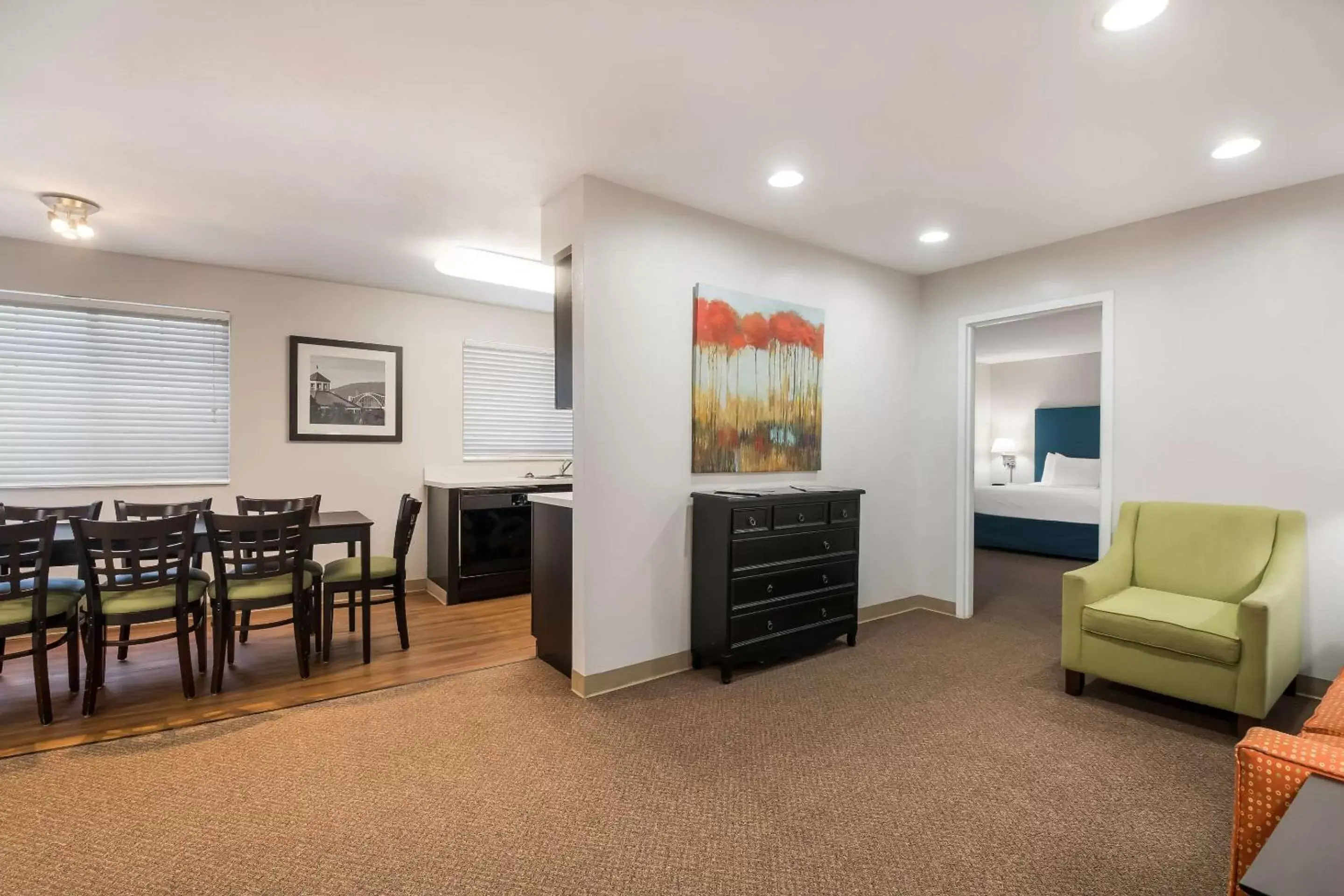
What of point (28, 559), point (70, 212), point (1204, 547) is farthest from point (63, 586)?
point (1204, 547)

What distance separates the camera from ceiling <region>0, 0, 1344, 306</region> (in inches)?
76.5

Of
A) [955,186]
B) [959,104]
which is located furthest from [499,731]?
[955,186]

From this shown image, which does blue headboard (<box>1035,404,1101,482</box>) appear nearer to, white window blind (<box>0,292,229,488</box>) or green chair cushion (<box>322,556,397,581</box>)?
green chair cushion (<box>322,556,397,581</box>)

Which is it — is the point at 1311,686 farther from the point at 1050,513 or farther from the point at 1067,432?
the point at 1067,432

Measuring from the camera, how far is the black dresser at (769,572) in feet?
10.5

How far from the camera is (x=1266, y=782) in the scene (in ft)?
A: 4.35

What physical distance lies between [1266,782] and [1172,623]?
5.77 ft

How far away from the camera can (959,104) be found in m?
2.41

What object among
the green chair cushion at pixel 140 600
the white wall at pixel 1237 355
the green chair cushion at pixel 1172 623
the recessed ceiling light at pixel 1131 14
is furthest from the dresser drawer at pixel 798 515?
the green chair cushion at pixel 140 600

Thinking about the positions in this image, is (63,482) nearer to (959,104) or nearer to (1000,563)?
(959,104)

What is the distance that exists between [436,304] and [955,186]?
423 cm

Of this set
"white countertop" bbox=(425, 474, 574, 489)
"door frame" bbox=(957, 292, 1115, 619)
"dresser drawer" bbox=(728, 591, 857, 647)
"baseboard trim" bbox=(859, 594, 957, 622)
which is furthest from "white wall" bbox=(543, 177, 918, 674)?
"white countertop" bbox=(425, 474, 574, 489)

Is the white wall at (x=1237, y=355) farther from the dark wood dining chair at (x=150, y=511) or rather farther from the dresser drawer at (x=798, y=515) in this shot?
the dark wood dining chair at (x=150, y=511)

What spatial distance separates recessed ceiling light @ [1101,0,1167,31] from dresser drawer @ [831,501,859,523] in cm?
241
